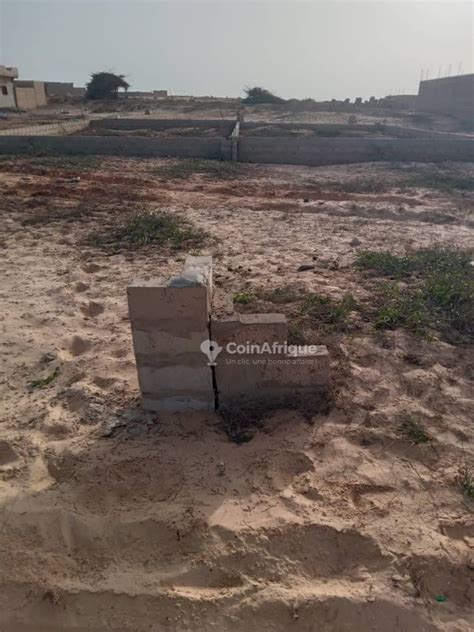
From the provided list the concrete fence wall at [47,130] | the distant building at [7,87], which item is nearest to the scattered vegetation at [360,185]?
the concrete fence wall at [47,130]

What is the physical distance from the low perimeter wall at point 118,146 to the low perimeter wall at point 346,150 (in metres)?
0.85

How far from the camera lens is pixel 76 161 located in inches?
456

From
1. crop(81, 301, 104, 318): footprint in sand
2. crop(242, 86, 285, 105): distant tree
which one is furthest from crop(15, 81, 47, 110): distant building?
crop(81, 301, 104, 318): footprint in sand

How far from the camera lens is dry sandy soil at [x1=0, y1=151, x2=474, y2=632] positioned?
198 cm

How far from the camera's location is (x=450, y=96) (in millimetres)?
23312

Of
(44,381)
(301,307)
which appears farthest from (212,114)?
(44,381)

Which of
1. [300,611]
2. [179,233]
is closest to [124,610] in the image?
[300,611]

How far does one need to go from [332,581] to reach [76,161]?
38.3 ft

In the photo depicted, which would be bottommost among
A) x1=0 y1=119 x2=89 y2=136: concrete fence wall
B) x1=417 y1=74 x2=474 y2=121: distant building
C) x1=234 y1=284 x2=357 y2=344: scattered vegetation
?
x1=234 y1=284 x2=357 y2=344: scattered vegetation

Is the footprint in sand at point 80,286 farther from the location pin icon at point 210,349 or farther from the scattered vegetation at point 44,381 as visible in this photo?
the location pin icon at point 210,349

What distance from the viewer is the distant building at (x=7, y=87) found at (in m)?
28.8

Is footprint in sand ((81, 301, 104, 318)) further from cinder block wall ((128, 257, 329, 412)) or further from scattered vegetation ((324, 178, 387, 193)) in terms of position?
scattered vegetation ((324, 178, 387, 193))

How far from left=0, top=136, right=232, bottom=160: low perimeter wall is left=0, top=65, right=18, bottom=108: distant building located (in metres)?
20.1

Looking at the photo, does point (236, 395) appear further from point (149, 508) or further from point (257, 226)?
point (257, 226)
